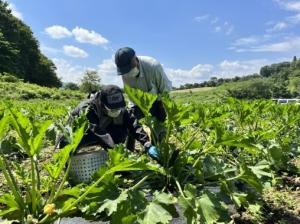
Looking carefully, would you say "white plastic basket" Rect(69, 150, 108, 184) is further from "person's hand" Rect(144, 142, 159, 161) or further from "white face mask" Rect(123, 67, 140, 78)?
"white face mask" Rect(123, 67, 140, 78)

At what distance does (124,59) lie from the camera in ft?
15.4

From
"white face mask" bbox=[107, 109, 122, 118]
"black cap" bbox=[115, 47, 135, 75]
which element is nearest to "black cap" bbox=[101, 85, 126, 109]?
"white face mask" bbox=[107, 109, 122, 118]

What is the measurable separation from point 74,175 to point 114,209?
1.50 metres

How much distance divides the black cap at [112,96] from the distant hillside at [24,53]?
4614 cm

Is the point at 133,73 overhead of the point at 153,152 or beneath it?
overhead

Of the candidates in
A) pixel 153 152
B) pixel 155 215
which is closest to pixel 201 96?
pixel 153 152

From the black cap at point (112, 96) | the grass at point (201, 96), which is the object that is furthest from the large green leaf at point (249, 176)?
the grass at point (201, 96)

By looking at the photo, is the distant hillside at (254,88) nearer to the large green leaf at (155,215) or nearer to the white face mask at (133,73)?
the white face mask at (133,73)

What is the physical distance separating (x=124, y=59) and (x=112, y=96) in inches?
28.6

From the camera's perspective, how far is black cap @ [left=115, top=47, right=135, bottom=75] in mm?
4648

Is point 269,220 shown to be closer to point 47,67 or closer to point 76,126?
point 76,126

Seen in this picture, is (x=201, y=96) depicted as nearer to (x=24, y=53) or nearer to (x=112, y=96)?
(x=24, y=53)

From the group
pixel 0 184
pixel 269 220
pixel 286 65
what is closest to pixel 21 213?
pixel 0 184

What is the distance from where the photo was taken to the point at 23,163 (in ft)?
16.0
